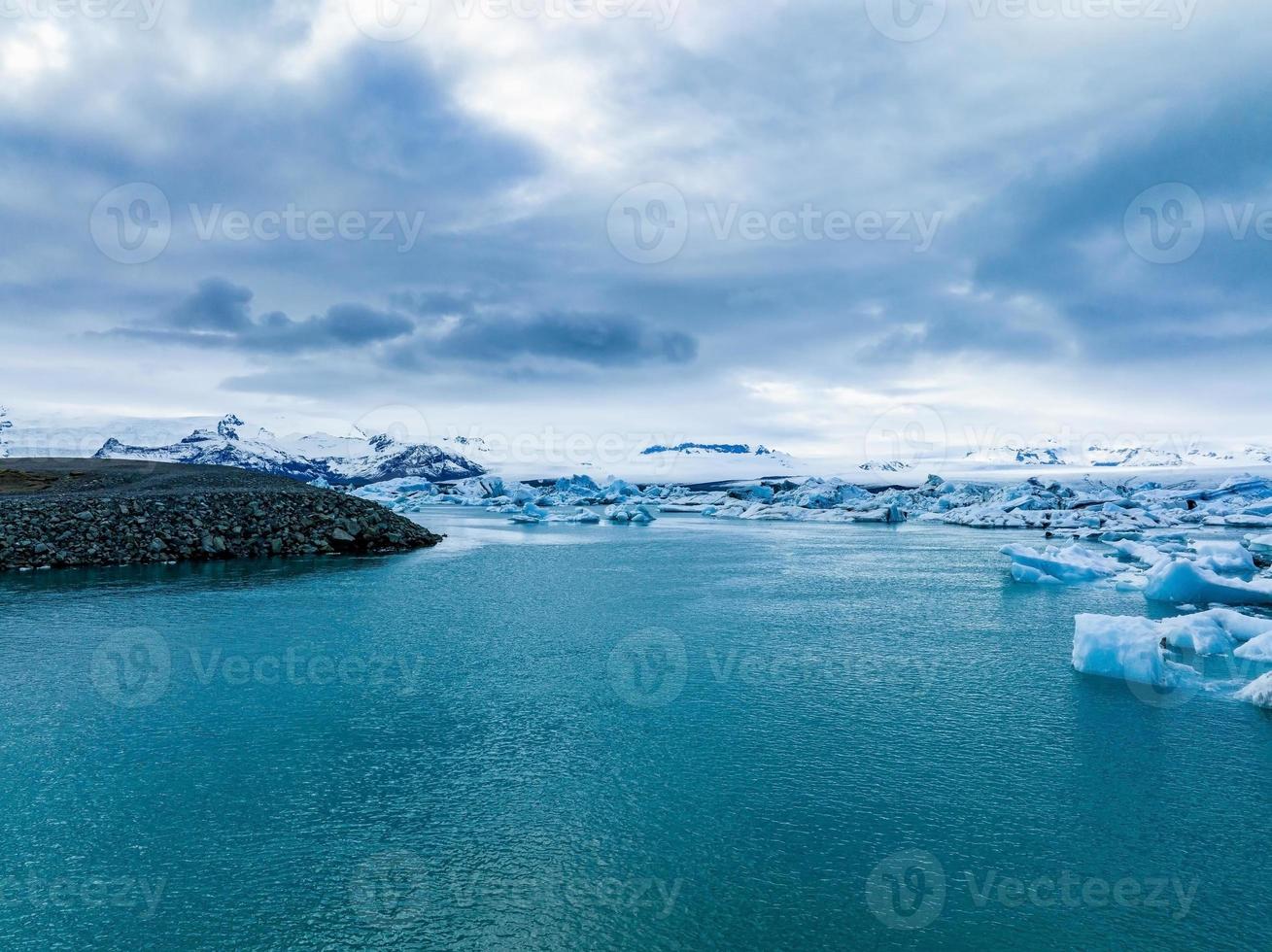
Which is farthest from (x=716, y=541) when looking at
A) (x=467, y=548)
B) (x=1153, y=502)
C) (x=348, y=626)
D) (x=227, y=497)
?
(x=1153, y=502)

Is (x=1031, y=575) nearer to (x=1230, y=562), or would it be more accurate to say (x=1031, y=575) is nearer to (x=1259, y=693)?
(x=1230, y=562)

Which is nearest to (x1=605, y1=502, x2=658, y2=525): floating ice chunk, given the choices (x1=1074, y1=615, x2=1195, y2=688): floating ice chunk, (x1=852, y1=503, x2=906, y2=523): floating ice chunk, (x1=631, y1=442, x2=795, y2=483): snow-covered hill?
(x1=852, y1=503, x2=906, y2=523): floating ice chunk

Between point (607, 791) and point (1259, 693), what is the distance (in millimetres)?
8463

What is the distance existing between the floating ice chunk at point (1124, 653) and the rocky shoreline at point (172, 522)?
2305cm

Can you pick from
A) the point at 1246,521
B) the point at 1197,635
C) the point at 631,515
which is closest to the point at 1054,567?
the point at 1197,635

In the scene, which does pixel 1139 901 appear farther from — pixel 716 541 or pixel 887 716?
pixel 716 541

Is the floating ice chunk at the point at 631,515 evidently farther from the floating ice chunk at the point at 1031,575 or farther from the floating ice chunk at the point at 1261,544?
the floating ice chunk at the point at 1261,544

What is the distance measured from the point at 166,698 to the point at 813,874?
336 inches

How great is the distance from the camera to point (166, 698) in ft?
31.0

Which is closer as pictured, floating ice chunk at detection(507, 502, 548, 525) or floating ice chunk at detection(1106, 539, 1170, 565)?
floating ice chunk at detection(1106, 539, 1170, 565)

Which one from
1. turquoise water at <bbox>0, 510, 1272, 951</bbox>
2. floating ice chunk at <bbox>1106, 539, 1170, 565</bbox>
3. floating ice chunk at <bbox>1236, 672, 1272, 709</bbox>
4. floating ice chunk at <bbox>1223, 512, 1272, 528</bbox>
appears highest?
floating ice chunk at <bbox>1223, 512, 1272, 528</bbox>

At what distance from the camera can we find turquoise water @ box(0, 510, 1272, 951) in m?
4.80

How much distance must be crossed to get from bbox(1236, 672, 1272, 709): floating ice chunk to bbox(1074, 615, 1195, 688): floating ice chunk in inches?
33.6

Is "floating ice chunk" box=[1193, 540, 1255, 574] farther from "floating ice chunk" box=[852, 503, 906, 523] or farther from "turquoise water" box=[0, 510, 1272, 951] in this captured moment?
"floating ice chunk" box=[852, 503, 906, 523]
